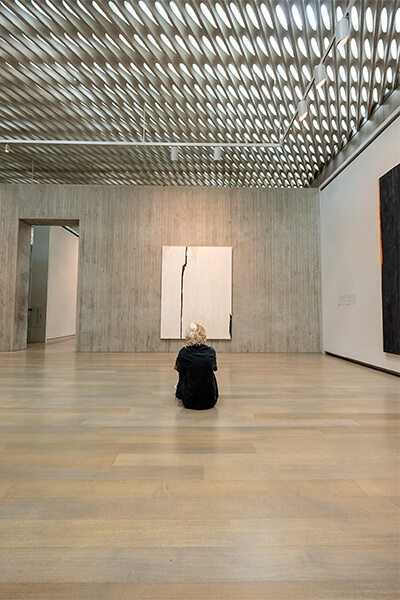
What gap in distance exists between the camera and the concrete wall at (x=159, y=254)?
9359 millimetres

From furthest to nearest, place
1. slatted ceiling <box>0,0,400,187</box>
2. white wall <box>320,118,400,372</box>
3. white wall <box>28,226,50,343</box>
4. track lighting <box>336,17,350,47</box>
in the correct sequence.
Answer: white wall <box>28,226,50,343</box> < white wall <box>320,118,400,372</box> < slatted ceiling <box>0,0,400,187</box> < track lighting <box>336,17,350,47</box>

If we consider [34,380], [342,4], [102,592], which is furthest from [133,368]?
[342,4]

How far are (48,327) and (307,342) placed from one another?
9094 mm

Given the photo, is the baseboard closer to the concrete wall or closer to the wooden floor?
the concrete wall

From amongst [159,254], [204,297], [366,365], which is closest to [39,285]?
[159,254]

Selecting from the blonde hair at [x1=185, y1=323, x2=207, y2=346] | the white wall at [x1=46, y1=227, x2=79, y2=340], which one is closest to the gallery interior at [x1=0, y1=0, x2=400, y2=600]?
the white wall at [x1=46, y1=227, x2=79, y2=340]

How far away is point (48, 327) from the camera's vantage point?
40.3 feet

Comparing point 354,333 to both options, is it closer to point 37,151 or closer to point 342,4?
point 342,4

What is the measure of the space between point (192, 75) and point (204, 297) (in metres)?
5.27

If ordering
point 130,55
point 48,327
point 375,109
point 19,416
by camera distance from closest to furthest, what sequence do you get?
point 19,416 → point 130,55 → point 375,109 → point 48,327

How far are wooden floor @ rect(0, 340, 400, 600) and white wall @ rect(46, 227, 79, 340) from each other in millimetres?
9529

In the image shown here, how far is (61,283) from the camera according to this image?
1332cm

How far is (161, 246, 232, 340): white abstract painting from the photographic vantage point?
30.8ft

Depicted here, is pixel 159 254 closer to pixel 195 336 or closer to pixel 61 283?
pixel 61 283
